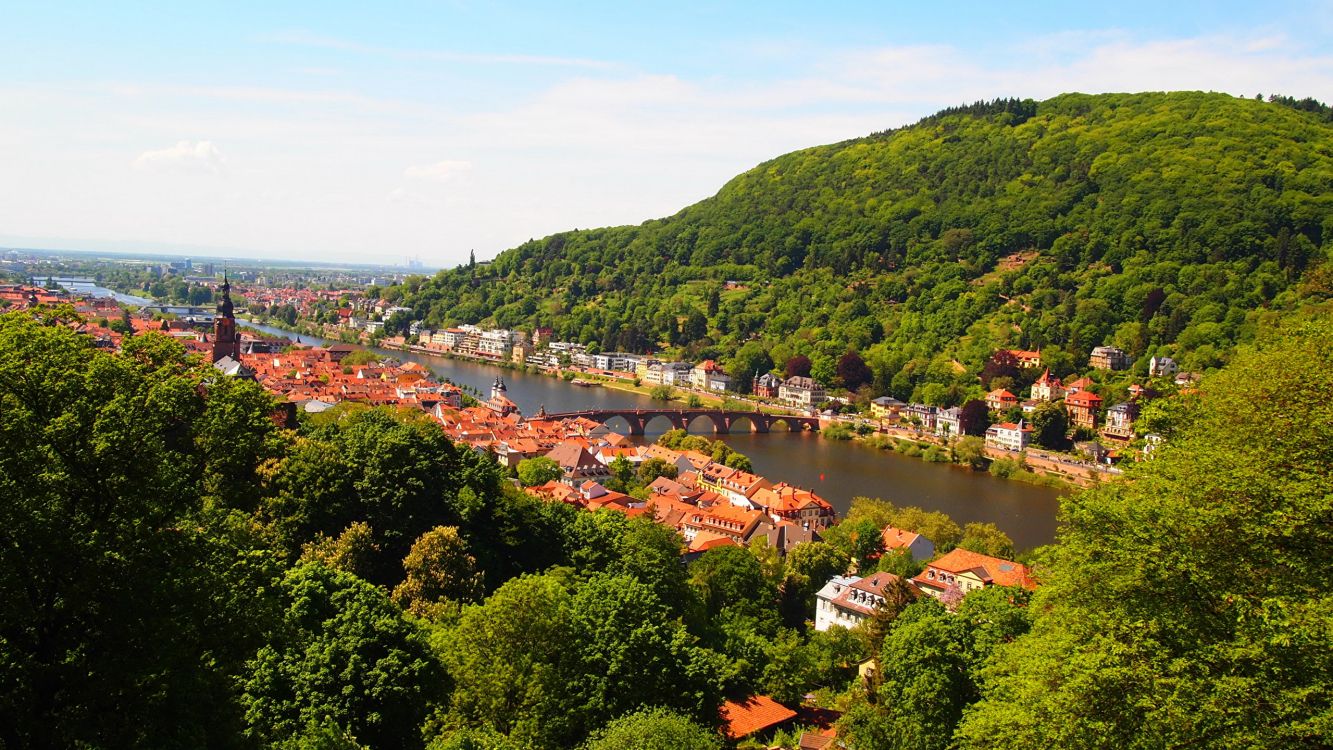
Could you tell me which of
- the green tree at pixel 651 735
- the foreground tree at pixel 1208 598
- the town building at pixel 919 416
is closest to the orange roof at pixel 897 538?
the green tree at pixel 651 735

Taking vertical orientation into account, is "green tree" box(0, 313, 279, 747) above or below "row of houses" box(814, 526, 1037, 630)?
above

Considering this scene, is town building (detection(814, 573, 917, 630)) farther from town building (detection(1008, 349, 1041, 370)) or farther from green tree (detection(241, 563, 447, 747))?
town building (detection(1008, 349, 1041, 370))

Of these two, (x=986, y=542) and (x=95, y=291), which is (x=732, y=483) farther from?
(x=95, y=291)

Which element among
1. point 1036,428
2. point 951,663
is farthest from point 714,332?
point 951,663

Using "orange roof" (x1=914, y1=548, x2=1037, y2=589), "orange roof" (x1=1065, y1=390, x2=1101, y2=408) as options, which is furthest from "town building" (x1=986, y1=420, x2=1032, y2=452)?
"orange roof" (x1=914, y1=548, x2=1037, y2=589)

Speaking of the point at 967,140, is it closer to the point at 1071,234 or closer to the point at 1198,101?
the point at 1198,101

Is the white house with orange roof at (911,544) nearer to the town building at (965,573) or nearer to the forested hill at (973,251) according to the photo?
the town building at (965,573)

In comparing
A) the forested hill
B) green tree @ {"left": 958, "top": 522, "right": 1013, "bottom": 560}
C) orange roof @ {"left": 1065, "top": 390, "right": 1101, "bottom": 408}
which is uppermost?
the forested hill

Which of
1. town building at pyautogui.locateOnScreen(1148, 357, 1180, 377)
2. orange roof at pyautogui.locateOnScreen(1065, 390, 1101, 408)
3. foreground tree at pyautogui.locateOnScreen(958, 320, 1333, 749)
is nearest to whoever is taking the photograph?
foreground tree at pyautogui.locateOnScreen(958, 320, 1333, 749)
